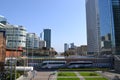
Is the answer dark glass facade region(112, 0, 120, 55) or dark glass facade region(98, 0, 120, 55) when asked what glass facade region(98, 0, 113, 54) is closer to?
dark glass facade region(98, 0, 120, 55)

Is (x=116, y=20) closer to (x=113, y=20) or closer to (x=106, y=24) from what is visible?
(x=113, y=20)

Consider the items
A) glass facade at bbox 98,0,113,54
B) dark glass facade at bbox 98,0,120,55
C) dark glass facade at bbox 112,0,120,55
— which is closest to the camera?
dark glass facade at bbox 112,0,120,55

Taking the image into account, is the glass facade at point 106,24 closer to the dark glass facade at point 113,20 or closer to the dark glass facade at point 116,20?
the dark glass facade at point 113,20

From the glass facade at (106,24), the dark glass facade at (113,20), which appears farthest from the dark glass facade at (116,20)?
the glass facade at (106,24)

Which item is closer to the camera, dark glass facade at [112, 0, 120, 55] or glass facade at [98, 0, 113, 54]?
dark glass facade at [112, 0, 120, 55]

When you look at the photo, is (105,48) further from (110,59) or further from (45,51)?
(110,59)

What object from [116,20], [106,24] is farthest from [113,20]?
[106,24]

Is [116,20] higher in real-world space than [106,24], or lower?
lower

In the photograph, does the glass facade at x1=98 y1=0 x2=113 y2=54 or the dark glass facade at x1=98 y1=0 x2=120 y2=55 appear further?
the glass facade at x1=98 y1=0 x2=113 y2=54

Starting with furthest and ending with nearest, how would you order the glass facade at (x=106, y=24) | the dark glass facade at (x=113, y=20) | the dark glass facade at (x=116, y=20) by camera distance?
the glass facade at (x=106, y=24) < the dark glass facade at (x=113, y=20) < the dark glass facade at (x=116, y=20)

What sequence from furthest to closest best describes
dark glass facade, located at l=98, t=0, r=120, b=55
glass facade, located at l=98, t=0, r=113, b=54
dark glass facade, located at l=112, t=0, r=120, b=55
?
glass facade, located at l=98, t=0, r=113, b=54, dark glass facade, located at l=98, t=0, r=120, b=55, dark glass facade, located at l=112, t=0, r=120, b=55

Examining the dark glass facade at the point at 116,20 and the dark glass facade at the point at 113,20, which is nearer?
the dark glass facade at the point at 116,20

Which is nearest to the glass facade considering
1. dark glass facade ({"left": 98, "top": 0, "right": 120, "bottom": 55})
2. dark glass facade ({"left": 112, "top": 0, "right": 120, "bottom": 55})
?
dark glass facade ({"left": 98, "top": 0, "right": 120, "bottom": 55})

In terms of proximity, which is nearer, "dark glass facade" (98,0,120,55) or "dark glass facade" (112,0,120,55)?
"dark glass facade" (112,0,120,55)
